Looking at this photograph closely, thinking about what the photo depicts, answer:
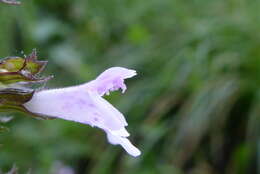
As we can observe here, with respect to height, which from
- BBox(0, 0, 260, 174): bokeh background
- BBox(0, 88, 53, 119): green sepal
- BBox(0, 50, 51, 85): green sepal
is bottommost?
BBox(0, 0, 260, 174): bokeh background

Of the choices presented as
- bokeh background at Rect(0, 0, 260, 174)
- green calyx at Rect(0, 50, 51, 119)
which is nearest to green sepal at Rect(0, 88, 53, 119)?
green calyx at Rect(0, 50, 51, 119)

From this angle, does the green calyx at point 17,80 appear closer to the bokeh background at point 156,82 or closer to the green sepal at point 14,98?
the green sepal at point 14,98

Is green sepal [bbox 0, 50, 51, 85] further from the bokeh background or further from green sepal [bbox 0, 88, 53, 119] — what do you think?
the bokeh background

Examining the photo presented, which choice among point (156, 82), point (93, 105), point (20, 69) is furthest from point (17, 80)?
point (156, 82)

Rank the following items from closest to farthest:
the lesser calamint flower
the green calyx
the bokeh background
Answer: the lesser calamint flower
the green calyx
the bokeh background

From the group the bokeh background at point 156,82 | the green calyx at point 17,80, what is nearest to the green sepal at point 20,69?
the green calyx at point 17,80

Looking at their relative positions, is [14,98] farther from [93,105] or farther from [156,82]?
[156,82]

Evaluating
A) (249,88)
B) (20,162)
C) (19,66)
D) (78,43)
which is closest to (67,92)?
(19,66)
